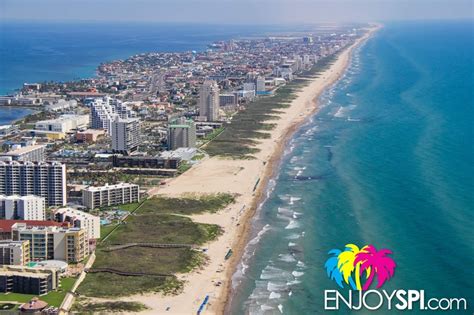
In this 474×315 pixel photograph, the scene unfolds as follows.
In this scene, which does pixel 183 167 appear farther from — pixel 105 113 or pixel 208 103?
pixel 208 103

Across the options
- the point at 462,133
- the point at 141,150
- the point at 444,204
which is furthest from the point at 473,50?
the point at 444,204

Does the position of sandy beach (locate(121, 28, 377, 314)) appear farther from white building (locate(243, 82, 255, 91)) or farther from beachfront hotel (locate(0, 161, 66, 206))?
white building (locate(243, 82, 255, 91))

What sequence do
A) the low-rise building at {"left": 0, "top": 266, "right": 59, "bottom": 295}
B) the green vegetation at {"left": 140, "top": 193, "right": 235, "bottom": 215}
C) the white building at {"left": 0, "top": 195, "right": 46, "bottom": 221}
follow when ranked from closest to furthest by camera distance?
the low-rise building at {"left": 0, "top": 266, "right": 59, "bottom": 295} < the white building at {"left": 0, "top": 195, "right": 46, "bottom": 221} < the green vegetation at {"left": 140, "top": 193, "right": 235, "bottom": 215}

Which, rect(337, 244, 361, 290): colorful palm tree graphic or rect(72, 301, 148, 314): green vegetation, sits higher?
rect(337, 244, 361, 290): colorful palm tree graphic

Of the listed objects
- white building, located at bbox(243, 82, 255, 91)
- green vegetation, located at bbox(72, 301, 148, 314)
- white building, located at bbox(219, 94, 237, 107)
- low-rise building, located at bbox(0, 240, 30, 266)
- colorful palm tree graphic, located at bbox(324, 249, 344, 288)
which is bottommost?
green vegetation, located at bbox(72, 301, 148, 314)

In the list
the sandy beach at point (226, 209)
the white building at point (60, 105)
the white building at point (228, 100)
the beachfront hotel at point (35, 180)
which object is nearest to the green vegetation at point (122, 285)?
the sandy beach at point (226, 209)

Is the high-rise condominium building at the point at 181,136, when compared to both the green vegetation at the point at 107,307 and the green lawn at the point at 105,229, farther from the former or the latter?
the green vegetation at the point at 107,307

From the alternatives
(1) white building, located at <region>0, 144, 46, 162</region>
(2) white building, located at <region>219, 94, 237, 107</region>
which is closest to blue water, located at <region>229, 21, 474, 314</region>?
(2) white building, located at <region>219, 94, 237, 107</region>
